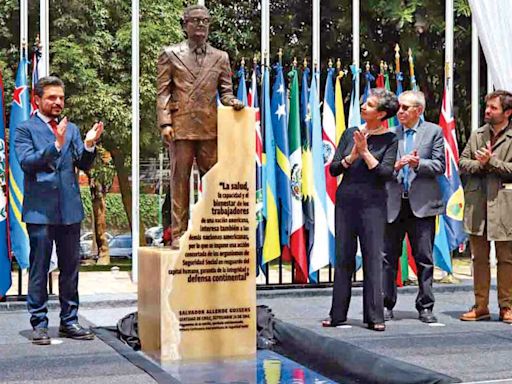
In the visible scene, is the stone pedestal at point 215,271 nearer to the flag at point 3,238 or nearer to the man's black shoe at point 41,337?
the man's black shoe at point 41,337

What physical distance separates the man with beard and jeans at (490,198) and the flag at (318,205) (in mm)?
2177

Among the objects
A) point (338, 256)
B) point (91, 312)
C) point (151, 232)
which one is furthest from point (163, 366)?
point (151, 232)

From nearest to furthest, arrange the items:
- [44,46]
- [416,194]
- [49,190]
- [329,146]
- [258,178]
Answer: [49,190], [416,194], [44,46], [258,178], [329,146]

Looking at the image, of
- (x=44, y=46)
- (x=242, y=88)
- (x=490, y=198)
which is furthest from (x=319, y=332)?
(x=44, y=46)

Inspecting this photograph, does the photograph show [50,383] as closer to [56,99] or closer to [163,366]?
[163,366]

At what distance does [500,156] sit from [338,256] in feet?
4.78

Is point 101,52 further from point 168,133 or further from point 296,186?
point 168,133

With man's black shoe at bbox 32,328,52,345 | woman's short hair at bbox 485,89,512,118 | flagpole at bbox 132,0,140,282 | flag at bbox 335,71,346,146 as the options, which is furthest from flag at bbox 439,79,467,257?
man's black shoe at bbox 32,328,52,345

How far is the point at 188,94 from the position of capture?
226 inches

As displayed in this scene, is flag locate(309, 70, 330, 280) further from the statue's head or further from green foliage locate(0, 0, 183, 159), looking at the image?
green foliage locate(0, 0, 183, 159)

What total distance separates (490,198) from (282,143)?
2.70 m

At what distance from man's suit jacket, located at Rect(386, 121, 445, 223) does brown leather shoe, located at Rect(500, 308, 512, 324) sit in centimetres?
94

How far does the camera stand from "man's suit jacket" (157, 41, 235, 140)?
5.75m

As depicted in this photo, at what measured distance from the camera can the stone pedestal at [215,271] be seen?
5.49 m
